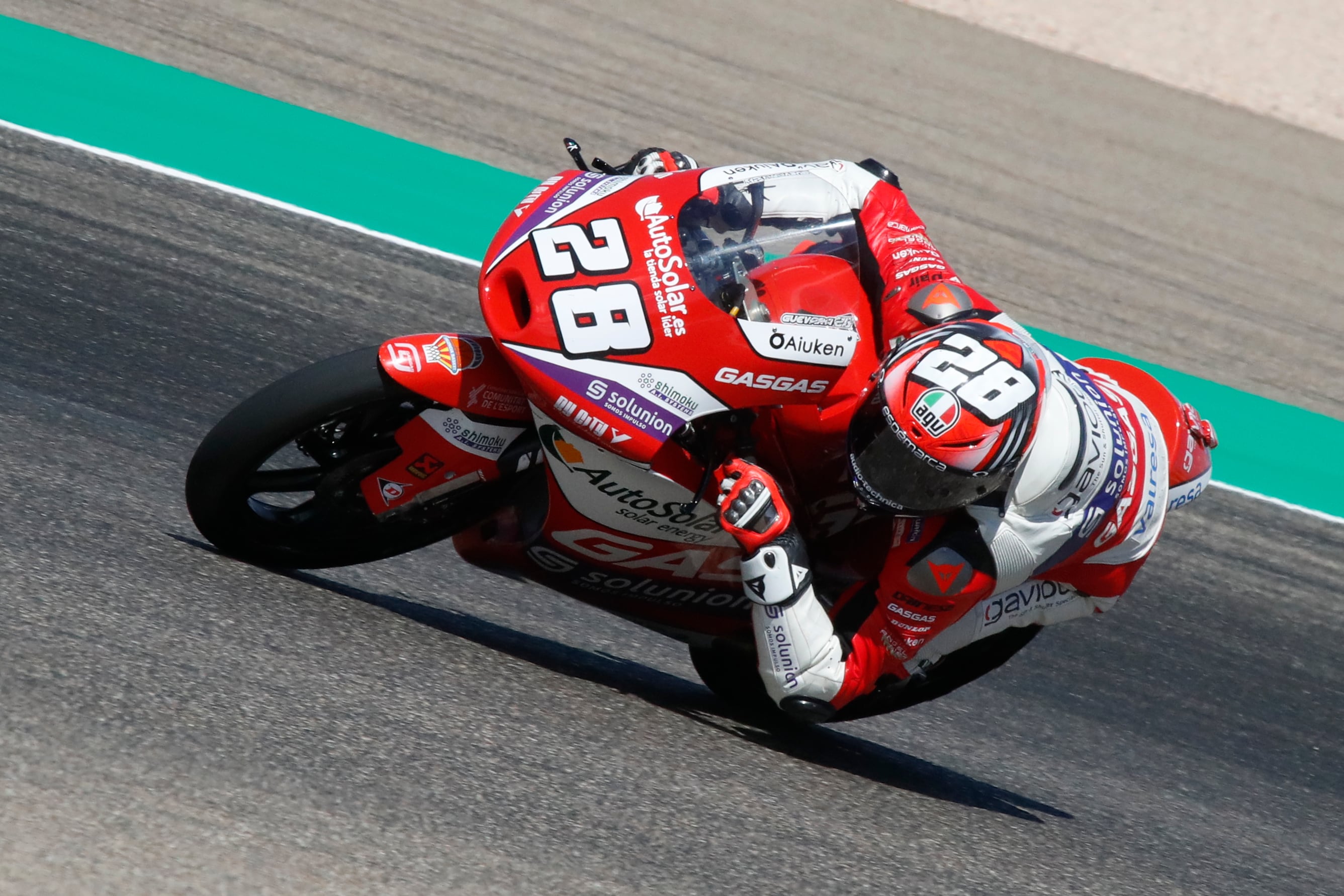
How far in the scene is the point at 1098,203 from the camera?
1176cm

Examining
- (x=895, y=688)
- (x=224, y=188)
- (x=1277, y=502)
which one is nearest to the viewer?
(x=895, y=688)

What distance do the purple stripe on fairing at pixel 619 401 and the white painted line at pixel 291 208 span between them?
13.3 ft

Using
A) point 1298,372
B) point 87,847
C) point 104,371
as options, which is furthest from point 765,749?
point 1298,372

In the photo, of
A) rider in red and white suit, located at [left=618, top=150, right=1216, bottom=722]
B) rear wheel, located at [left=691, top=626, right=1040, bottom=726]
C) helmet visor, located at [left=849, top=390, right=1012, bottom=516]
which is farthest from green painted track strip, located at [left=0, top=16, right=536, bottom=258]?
helmet visor, located at [left=849, top=390, right=1012, bottom=516]

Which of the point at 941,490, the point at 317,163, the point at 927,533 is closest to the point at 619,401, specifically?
the point at 941,490

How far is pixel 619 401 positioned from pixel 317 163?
5192 mm

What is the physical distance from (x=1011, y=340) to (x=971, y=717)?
1.62 m

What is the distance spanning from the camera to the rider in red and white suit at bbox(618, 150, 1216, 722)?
11.2 feet

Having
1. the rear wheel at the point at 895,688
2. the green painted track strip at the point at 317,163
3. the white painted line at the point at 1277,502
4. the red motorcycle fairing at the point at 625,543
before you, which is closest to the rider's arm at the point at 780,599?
the red motorcycle fairing at the point at 625,543

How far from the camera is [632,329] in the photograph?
337 cm

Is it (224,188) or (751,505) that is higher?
(751,505)

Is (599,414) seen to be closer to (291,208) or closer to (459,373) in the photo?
(459,373)

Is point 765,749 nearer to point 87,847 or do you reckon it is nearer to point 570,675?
point 570,675

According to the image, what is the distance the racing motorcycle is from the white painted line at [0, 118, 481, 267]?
11.6ft
